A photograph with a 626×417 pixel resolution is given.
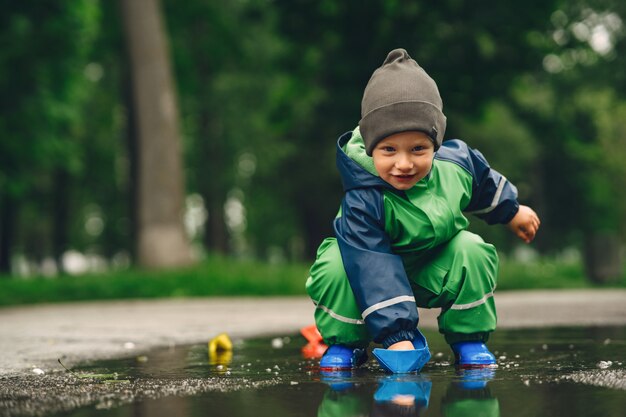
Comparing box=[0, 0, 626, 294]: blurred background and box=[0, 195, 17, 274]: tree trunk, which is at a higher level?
box=[0, 0, 626, 294]: blurred background

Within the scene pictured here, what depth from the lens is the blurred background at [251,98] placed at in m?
14.8

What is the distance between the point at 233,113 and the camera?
25.3 metres

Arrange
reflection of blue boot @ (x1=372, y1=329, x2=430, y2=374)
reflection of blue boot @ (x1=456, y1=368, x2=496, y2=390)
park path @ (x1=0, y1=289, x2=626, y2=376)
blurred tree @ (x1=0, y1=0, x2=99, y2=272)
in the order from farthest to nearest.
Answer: blurred tree @ (x1=0, y1=0, x2=99, y2=272) < park path @ (x1=0, y1=289, x2=626, y2=376) < reflection of blue boot @ (x1=372, y1=329, x2=430, y2=374) < reflection of blue boot @ (x1=456, y1=368, x2=496, y2=390)

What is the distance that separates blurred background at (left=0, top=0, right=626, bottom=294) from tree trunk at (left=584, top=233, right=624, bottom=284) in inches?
1.0

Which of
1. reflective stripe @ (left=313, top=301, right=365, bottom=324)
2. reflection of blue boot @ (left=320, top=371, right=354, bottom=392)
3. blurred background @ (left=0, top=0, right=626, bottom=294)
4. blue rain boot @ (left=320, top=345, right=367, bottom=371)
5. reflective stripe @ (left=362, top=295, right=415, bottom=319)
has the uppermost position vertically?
blurred background @ (left=0, top=0, right=626, bottom=294)

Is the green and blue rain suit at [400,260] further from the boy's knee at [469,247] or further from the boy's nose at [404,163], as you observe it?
the boy's nose at [404,163]

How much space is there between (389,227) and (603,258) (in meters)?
11.8

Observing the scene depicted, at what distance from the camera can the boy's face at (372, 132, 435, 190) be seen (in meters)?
3.86

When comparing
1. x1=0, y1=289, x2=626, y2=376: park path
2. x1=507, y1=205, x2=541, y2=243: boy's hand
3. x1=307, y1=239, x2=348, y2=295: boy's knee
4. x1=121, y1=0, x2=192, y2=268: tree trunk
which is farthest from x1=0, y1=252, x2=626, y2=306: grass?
x1=307, y1=239, x2=348, y2=295: boy's knee

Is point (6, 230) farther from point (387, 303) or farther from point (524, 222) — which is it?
point (387, 303)

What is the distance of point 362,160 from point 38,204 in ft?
89.4

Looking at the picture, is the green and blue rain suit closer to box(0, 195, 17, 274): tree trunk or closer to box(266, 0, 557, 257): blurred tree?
box(266, 0, 557, 257): blurred tree

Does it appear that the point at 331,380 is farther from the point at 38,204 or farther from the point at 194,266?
the point at 38,204

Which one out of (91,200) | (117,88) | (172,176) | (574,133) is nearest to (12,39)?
(172,176)
